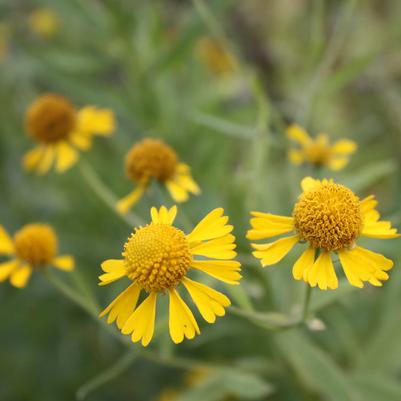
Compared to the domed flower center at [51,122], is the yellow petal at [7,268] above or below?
below

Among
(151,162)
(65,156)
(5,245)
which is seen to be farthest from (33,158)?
(151,162)

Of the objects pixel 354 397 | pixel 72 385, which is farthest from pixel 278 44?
pixel 354 397

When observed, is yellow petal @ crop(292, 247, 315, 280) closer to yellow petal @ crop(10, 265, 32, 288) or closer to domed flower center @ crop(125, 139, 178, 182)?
domed flower center @ crop(125, 139, 178, 182)

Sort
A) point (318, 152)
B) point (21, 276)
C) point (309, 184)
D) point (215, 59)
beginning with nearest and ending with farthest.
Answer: point (309, 184) → point (21, 276) → point (318, 152) → point (215, 59)

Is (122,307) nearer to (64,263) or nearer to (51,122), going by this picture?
(64,263)

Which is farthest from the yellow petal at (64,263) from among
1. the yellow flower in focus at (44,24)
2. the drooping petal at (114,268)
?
the yellow flower in focus at (44,24)

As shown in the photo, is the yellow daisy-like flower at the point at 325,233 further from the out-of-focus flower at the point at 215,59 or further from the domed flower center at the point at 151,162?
the out-of-focus flower at the point at 215,59
